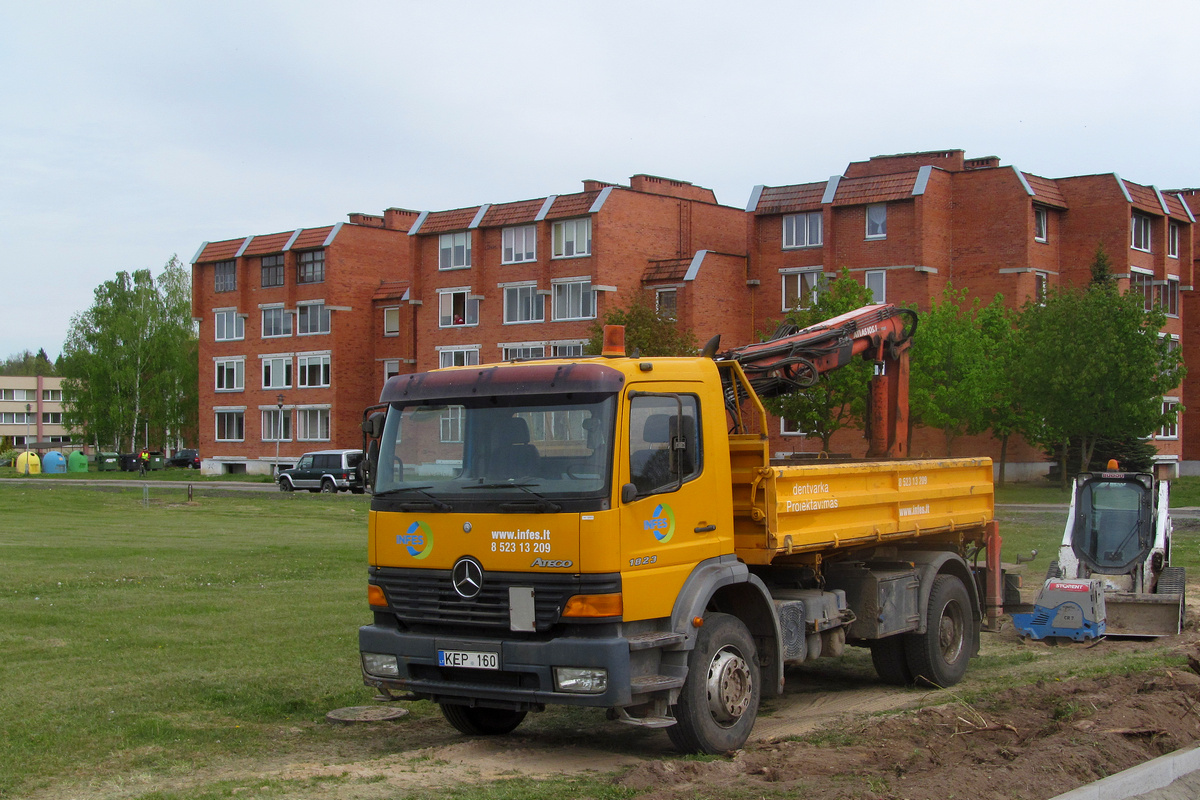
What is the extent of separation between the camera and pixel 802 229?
54000 millimetres

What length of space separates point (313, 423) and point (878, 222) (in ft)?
108

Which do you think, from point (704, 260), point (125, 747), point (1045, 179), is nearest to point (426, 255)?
point (704, 260)

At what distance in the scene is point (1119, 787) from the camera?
283 inches

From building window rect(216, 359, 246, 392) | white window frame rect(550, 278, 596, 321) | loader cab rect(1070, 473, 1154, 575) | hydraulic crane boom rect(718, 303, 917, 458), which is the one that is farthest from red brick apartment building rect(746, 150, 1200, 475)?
hydraulic crane boom rect(718, 303, 917, 458)

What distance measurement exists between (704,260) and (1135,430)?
19.3 metres

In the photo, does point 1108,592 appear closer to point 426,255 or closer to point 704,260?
point 704,260

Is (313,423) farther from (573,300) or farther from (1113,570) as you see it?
(1113,570)

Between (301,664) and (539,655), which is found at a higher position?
(539,655)

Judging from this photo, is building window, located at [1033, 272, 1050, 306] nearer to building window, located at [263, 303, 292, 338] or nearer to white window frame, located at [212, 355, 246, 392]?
building window, located at [263, 303, 292, 338]

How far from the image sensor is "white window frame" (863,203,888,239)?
51094 mm

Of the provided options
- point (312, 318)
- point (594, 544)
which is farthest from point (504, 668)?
point (312, 318)

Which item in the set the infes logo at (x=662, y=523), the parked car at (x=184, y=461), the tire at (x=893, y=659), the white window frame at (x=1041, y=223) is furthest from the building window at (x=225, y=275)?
the infes logo at (x=662, y=523)

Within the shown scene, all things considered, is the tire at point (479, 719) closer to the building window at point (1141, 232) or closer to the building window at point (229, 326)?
the building window at point (1141, 232)

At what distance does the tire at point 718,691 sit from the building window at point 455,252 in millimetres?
52222
